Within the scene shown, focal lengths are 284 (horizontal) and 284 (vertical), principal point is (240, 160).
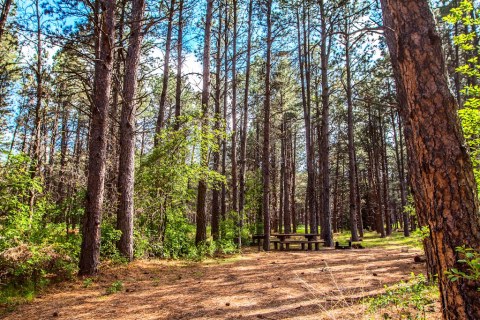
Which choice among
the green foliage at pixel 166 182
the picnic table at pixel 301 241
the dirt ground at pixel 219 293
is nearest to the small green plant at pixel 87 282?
the dirt ground at pixel 219 293

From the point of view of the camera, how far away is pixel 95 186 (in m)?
6.73

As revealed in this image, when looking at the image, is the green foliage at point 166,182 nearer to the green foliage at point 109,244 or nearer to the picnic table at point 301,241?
the green foliage at point 109,244

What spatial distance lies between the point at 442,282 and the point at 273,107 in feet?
70.2

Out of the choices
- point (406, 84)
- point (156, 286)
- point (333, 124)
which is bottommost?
point (156, 286)

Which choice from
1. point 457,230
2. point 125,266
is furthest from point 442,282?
point 125,266

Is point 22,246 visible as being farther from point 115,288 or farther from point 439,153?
point 439,153

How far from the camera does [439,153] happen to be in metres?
2.47

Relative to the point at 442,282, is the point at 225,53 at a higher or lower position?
higher

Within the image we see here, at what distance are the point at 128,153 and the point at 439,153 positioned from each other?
7845mm

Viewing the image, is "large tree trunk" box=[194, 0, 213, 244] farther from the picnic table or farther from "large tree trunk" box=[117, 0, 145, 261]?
the picnic table

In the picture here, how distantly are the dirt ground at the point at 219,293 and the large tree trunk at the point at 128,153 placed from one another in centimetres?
87

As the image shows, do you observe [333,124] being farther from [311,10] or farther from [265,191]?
[265,191]

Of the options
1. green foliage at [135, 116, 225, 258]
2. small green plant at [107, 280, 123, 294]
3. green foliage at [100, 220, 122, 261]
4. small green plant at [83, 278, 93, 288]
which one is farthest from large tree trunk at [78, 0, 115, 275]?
green foliage at [135, 116, 225, 258]

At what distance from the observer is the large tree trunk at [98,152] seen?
6.54 meters
